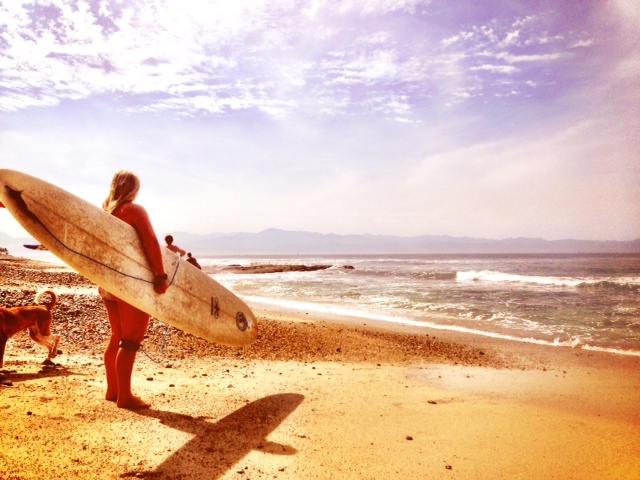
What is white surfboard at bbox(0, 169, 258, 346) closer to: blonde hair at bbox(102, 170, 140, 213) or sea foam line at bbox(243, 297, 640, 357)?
blonde hair at bbox(102, 170, 140, 213)

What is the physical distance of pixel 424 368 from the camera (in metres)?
5.84

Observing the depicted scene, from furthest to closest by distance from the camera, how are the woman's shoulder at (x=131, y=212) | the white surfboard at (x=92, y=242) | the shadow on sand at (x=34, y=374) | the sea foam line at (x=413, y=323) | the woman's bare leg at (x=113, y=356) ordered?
1. the sea foam line at (x=413, y=323)
2. the shadow on sand at (x=34, y=374)
3. the woman's bare leg at (x=113, y=356)
4. the woman's shoulder at (x=131, y=212)
5. the white surfboard at (x=92, y=242)

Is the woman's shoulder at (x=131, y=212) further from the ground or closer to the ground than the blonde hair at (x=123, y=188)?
closer to the ground

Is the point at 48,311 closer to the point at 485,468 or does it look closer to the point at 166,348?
the point at 166,348

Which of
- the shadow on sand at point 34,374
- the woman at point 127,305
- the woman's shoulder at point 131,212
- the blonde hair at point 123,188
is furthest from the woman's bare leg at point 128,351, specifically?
the shadow on sand at point 34,374

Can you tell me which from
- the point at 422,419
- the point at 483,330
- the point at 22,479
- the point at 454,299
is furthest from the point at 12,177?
the point at 454,299

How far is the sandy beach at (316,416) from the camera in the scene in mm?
2729

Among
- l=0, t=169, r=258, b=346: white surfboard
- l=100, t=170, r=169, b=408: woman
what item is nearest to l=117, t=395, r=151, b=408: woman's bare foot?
l=100, t=170, r=169, b=408: woman

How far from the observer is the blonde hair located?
3.43 meters

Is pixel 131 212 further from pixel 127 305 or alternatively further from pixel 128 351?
pixel 128 351

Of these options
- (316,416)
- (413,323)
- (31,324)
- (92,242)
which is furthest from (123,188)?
(413,323)

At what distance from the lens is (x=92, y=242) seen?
3.37 metres

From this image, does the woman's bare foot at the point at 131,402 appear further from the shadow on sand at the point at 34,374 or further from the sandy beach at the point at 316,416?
the shadow on sand at the point at 34,374

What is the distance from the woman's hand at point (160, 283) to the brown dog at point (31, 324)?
2092 millimetres
